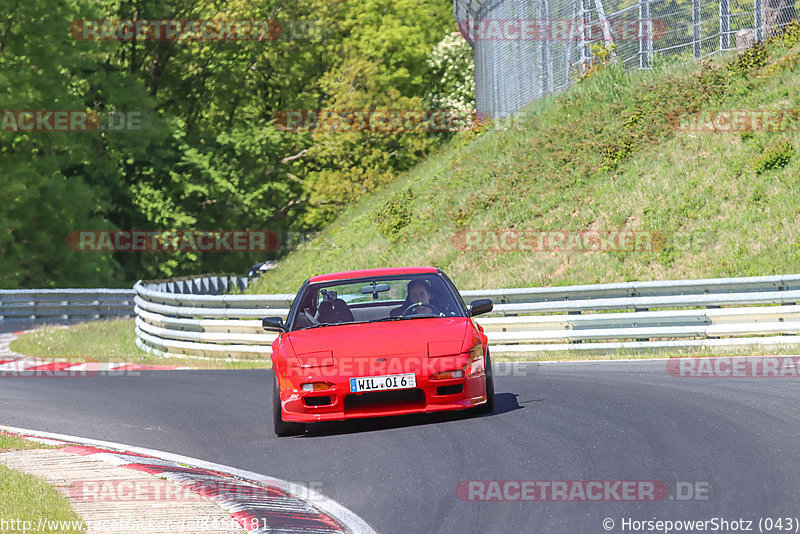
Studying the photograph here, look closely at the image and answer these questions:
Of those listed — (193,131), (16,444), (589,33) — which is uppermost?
(589,33)

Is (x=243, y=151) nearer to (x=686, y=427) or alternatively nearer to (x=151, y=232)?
(x=151, y=232)

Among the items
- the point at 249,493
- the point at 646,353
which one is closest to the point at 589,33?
the point at 646,353

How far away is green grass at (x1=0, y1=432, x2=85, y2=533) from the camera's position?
20.7 feet

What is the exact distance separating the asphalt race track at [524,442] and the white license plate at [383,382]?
416 millimetres

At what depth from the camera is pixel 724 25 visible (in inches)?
1063

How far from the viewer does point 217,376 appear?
51.9ft

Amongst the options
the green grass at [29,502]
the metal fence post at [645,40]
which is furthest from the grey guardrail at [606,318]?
the metal fence post at [645,40]

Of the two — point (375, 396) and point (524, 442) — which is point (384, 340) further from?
point (524, 442)

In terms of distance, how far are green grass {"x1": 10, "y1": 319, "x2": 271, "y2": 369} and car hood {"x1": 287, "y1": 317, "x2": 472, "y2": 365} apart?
7.99 meters

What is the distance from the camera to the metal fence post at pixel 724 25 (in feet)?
85.2

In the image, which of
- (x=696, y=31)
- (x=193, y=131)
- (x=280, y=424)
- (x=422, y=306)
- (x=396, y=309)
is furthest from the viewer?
(x=193, y=131)

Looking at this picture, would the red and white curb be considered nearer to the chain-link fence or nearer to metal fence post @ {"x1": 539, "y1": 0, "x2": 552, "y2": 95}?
the chain-link fence

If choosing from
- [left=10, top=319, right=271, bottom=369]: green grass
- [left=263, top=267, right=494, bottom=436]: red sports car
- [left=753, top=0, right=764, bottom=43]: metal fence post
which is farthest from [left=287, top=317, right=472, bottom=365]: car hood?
[left=753, top=0, right=764, bottom=43]: metal fence post

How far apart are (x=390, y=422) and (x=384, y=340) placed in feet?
3.08
